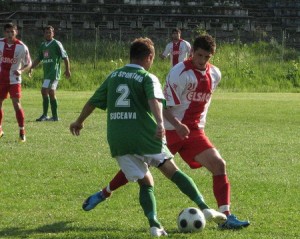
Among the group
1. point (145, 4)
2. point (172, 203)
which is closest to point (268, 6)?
point (145, 4)

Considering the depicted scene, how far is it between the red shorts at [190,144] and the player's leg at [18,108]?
22.8 ft

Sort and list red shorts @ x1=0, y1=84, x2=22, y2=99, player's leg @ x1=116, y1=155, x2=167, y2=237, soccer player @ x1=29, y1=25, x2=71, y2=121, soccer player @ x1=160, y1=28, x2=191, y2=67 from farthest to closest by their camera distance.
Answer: soccer player @ x1=160, y1=28, x2=191, y2=67 → soccer player @ x1=29, y1=25, x2=71, y2=121 → red shorts @ x1=0, y1=84, x2=22, y2=99 → player's leg @ x1=116, y1=155, x2=167, y2=237

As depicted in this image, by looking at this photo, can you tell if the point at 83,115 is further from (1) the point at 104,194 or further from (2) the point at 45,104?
(2) the point at 45,104

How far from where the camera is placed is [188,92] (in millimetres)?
8742

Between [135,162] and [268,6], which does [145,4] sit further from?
[135,162]

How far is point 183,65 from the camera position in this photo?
8.77 metres

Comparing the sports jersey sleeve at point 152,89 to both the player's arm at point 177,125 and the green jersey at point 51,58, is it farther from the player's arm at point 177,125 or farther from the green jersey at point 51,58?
the green jersey at point 51,58

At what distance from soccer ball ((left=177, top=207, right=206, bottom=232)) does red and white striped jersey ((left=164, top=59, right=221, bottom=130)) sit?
3.46ft

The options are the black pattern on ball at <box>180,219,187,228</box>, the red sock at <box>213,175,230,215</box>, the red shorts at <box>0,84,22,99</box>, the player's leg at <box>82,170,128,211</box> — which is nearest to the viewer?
the black pattern on ball at <box>180,219,187,228</box>

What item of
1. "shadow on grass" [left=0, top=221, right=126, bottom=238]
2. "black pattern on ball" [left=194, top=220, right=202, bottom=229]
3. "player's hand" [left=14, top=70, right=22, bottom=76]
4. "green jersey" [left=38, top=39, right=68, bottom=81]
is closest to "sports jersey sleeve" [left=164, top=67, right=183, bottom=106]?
"black pattern on ball" [left=194, top=220, right=202, bottom=229]

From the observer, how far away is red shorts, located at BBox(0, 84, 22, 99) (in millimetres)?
16172

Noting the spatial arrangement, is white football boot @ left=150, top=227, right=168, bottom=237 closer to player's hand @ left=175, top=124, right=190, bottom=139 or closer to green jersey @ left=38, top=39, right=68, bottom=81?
player's hand @ left=175, top=124, right=190, bottom=139

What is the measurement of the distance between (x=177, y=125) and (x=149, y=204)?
2.54ft

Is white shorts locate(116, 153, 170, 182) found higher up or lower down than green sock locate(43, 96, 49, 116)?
higher up
